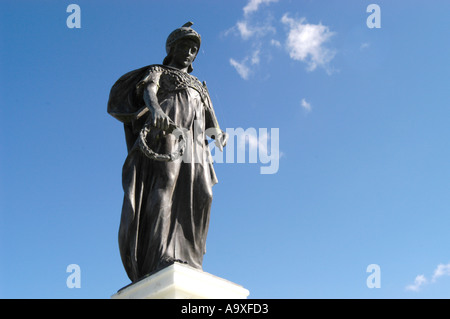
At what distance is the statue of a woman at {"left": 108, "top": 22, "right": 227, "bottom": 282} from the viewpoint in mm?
7496

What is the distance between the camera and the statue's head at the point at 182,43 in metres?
8.91

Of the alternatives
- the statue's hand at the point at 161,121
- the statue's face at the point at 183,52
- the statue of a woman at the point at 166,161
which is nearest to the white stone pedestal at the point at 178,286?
the statue of a woman at the point at 166,161

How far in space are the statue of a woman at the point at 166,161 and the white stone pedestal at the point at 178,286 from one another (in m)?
0.38

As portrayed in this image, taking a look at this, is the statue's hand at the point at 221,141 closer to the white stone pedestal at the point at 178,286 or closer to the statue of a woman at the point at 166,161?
the statue of a woman at the point at 166,161

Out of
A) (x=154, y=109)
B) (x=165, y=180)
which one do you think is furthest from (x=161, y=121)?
(x=165, y=180)

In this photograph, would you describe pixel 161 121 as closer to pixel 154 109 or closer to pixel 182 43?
pixel 154 109

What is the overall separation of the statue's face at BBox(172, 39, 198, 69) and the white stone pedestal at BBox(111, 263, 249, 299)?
351 centimetres

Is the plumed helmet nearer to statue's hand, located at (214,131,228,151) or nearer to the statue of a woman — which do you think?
the statue of a woman

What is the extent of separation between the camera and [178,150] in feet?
25.8
